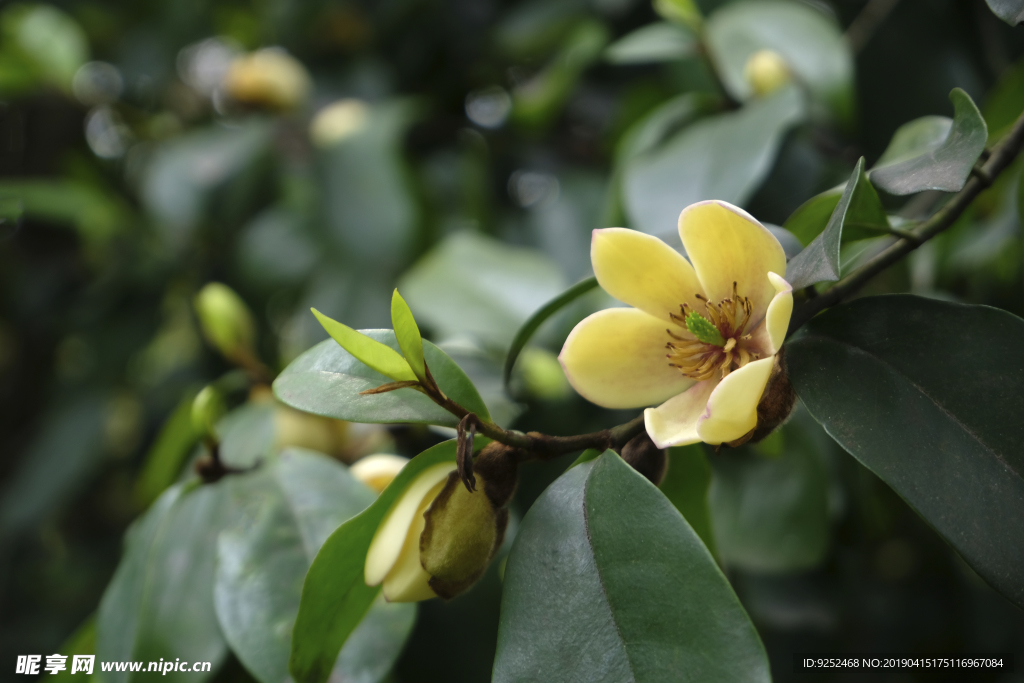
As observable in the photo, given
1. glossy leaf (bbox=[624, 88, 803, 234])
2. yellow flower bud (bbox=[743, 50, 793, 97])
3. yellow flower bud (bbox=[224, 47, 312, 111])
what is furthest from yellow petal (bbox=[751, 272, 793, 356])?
yellow flower bud (bbox=[224, 47, 312, 111])

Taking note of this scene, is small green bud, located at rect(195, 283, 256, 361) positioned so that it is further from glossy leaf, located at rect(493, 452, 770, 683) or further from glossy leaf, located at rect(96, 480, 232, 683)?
glossy leaf, located at rect(493, 452, 770, 683)

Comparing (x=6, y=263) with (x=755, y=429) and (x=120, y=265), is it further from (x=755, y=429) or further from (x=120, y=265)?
(x=755, y=429)

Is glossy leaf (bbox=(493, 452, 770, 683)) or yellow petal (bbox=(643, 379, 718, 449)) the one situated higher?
yellow petal (bbox=(643, 379, 718, 449))

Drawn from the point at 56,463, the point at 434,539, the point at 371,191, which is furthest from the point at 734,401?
the point at 56,463

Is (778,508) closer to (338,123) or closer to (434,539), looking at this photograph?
(434,539)

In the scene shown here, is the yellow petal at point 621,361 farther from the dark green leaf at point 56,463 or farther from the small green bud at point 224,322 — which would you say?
the dark green leaf at point 56,463

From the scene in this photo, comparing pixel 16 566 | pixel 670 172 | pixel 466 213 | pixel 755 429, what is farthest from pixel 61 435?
pixel 755 429
